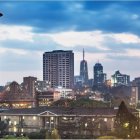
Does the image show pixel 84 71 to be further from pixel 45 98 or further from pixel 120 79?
pixel 45 98

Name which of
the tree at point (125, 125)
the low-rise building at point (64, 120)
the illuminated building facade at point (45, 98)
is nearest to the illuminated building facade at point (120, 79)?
the illuminated building facade at point (45, 98)

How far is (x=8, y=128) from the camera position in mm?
15109

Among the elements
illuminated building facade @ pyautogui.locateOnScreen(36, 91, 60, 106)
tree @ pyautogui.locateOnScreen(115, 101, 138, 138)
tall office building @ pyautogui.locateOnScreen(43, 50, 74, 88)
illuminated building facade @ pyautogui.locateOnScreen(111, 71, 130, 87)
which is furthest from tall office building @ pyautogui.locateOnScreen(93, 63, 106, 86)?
tree @ pyautogui.locateOnScreen(115, 101, 138, 138)

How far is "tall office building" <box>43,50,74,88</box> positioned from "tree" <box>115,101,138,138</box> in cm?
3341

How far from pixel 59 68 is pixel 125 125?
37.6m

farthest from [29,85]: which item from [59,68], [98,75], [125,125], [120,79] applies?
[125,125]

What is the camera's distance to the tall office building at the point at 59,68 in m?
48.5

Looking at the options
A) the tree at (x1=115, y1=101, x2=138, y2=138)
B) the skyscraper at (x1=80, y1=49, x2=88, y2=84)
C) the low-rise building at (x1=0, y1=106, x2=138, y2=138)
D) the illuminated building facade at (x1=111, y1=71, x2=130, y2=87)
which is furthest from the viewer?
the skyscraper at (x1=80, y1=49, x2=88, y2=84)

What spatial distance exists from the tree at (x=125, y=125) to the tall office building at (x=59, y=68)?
3341 cm

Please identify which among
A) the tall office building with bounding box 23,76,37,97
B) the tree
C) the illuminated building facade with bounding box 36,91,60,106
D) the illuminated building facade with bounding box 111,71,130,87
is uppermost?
the illuminated building facade with bounding box 111,71,130,87

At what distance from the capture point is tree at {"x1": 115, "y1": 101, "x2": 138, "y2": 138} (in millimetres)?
11820

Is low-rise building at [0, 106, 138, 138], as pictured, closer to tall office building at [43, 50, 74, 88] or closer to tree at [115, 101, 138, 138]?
tree at [115, 101, 138, 138]

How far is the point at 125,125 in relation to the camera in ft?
41.1

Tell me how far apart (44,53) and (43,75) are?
4.64 metres
